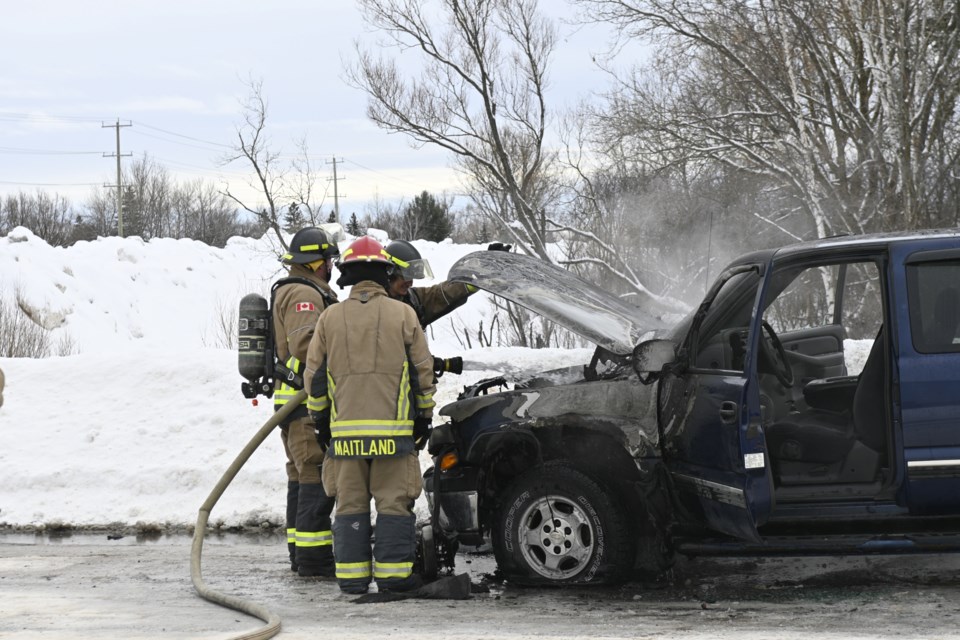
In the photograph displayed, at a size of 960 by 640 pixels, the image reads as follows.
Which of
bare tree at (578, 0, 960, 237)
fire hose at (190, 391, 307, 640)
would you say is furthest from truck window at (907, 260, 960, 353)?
bare tree at (578, 0, 960, 237)

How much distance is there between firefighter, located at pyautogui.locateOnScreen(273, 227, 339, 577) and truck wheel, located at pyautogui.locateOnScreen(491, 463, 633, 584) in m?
1.34

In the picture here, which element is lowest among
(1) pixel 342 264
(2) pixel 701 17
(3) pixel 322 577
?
(3) pixel 322 577

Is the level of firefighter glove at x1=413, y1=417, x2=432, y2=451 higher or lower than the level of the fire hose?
higher

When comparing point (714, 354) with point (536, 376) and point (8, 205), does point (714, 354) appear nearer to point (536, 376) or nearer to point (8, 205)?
point (536, 376)

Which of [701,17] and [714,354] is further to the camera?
[701,17]

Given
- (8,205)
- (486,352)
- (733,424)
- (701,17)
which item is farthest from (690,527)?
(8,205)

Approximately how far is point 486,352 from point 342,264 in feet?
18.4

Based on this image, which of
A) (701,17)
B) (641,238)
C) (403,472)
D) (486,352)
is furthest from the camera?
(641,238)

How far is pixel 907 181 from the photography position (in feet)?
47.4

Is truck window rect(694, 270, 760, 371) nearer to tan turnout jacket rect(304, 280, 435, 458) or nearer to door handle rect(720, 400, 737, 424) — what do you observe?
door handle rect(720, 400, 737, 424)

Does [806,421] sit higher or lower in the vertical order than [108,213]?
lower

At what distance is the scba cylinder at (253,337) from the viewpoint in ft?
23.2

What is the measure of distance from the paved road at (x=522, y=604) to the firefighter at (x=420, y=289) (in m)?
1.74

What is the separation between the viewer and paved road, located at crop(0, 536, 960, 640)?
504cm
